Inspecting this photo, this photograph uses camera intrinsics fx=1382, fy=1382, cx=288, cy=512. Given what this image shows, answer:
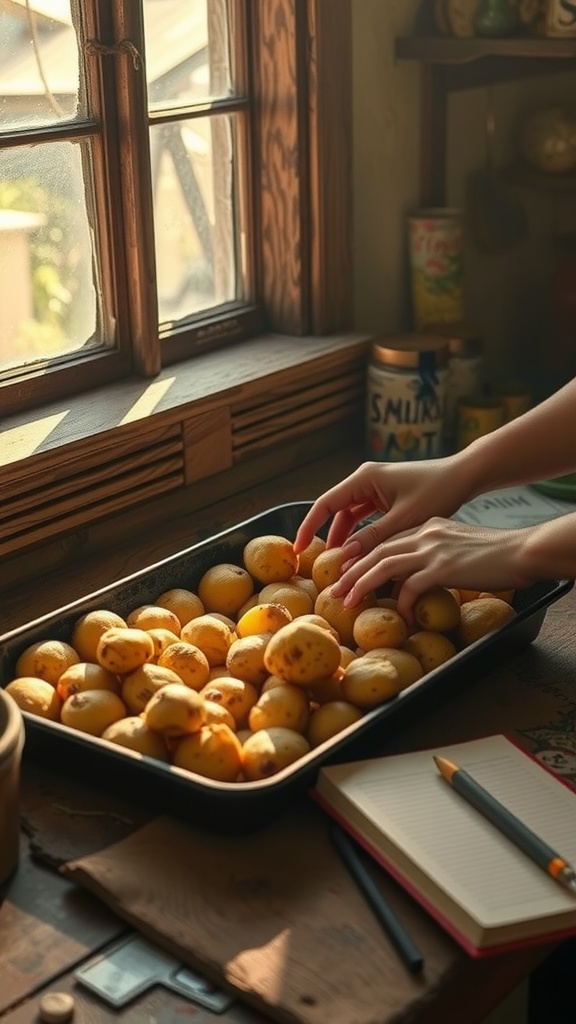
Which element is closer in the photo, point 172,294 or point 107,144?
point 107,144

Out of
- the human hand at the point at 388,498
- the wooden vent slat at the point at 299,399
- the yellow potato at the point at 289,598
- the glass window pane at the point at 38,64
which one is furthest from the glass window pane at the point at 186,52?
the yellow potato at the point at 289,598

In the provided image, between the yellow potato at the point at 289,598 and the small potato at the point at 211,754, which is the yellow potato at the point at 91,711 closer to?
the small potato at the point at 211,754

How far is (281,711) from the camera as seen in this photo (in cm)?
122

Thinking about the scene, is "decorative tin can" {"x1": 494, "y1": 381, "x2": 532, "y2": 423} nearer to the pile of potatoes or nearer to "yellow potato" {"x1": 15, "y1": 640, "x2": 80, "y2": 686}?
the pile of potatoes

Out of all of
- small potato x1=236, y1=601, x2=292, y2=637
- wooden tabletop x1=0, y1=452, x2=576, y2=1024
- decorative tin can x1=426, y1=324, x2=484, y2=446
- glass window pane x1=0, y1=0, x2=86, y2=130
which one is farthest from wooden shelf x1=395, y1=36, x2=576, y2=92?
small potato x1=236, y1=601, x2=292, y2=637

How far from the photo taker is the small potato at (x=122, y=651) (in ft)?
4.14

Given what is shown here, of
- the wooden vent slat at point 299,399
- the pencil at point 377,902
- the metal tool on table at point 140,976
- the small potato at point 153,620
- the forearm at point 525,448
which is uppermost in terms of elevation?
the forearm at point 525,448

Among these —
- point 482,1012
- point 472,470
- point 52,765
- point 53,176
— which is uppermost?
point 53,176

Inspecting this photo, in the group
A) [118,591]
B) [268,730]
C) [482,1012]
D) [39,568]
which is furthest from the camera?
[39,568]

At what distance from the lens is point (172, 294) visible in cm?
213

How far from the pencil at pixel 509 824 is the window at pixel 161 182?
3.03ft

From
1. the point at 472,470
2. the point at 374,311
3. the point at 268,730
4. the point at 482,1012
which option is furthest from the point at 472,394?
the point at 482,1012

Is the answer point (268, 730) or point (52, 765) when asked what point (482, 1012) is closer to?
point (268, 730)

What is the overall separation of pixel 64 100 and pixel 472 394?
808 millimetres
